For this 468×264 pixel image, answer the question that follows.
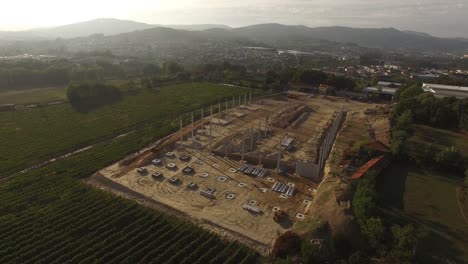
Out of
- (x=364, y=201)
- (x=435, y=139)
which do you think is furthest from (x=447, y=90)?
(x=364, y=201)

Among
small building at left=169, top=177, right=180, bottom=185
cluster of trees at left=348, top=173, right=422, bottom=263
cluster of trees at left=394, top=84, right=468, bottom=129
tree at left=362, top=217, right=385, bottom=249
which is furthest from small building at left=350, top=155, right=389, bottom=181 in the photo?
cluster of trees at left=394, top=84, right=468, bottom=129

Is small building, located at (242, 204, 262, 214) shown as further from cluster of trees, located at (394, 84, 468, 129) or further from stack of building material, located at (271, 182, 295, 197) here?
cluster of trees, located at (394, 84, 468, 129)

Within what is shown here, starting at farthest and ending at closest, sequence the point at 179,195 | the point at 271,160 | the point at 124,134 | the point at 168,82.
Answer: the point at 168,82
the point at 124,134
the point at 271,160
the point at 179,195

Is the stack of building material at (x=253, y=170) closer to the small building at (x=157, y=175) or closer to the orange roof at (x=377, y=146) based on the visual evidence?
the small building at (x=157, y=175)

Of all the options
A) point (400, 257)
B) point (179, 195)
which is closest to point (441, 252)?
point (400, 257)

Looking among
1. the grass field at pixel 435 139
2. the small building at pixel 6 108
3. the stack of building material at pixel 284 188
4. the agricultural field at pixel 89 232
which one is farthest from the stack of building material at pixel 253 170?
the small building at pixel 6 108

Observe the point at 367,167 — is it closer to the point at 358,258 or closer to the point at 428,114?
the point at 358,258

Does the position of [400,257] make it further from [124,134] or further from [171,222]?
[124,134]

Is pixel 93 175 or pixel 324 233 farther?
pixel 93 175
